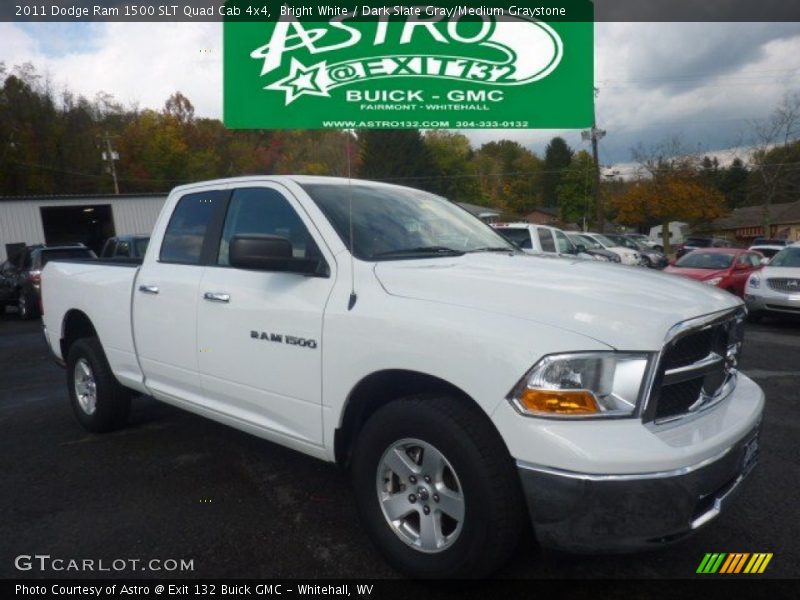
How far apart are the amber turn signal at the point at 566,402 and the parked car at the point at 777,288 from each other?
393 inches

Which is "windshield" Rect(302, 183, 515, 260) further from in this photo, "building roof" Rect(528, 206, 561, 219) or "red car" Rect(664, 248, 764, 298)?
"building roof" Rect(528, 206, 561, 219)

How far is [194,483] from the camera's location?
3.89 meters

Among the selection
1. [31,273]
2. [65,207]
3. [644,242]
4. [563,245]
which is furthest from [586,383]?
[644,242]

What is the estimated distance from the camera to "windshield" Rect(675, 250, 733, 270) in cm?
1365

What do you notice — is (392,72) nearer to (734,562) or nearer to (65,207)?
(734,562)

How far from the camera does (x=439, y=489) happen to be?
8.48 ft

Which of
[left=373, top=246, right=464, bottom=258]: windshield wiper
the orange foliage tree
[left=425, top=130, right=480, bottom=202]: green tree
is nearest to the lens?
[left=373, top=246, right=464, bottom=258]: windshield wiper

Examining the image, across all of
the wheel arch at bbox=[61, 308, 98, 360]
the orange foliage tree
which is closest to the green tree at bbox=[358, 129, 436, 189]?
the orange foliage tree

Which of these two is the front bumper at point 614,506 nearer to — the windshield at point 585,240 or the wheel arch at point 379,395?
the wheel arch at point 379,395

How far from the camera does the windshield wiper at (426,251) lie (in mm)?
3223

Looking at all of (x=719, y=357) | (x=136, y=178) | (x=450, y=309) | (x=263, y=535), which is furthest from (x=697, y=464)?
(x=136, y=178)

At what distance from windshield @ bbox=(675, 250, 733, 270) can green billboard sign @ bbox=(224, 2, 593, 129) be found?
29.8ft

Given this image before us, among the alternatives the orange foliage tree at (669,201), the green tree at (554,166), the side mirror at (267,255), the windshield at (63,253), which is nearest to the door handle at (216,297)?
the side mirror at (267,255)

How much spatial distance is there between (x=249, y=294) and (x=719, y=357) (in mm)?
2388
